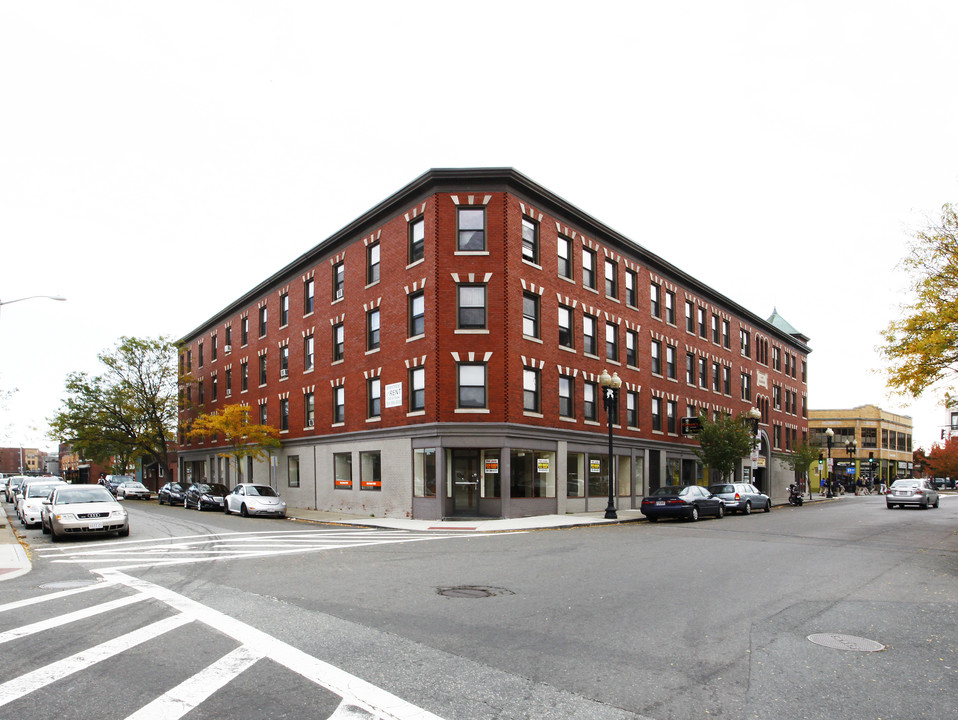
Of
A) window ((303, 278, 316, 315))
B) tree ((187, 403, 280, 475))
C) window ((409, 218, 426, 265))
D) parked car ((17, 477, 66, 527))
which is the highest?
window ((409, 218, 426, 265))

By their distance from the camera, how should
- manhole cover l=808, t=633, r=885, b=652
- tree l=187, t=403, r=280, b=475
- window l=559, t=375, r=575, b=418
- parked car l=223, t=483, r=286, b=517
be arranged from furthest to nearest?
1. tree l=187, t=403, r=280, b=475
2. window l=559, t=375, r=575, b=418
3. parked car l=223, t=483, r=286, b=517
4. manhole cover l=808, t=633, r=885, b=652

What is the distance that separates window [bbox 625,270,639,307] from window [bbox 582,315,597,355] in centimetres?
411

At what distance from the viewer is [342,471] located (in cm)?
3431

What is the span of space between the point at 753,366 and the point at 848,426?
48.4 m

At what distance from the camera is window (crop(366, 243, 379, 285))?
32.4m

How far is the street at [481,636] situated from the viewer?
221 inches

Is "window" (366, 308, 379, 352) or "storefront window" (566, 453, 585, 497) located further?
"window" (366, 308, 379, 352)

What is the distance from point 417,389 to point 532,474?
19.1 ft

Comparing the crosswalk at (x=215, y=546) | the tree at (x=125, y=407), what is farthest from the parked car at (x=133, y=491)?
the crosswalk at (x=215, y=546)

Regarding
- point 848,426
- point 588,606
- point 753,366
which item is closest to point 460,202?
point 588,606

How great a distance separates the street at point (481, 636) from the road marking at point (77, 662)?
0.03 m

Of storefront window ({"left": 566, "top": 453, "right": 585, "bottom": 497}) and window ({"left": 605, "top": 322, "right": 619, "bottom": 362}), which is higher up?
window ({"left": 605, "top": 322, "right": 619, "bottom": 362})

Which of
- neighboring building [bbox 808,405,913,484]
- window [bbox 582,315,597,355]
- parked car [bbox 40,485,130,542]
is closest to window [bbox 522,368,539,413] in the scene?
window [bbox 582,315,597,355]

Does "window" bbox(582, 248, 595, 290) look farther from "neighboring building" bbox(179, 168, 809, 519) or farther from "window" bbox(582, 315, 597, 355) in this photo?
"window" bbox(582, 315, 597, 355)
